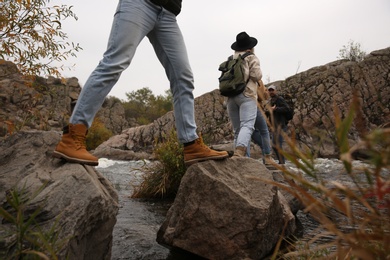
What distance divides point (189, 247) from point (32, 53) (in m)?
3.93

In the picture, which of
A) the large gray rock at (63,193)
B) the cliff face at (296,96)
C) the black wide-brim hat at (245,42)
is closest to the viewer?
the large gray rock at (63,193)

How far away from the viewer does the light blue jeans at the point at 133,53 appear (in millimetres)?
2359

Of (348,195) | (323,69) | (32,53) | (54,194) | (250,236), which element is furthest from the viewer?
(323,69)

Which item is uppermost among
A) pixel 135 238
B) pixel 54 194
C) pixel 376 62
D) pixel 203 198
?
pixel 376 62

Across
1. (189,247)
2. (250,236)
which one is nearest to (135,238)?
(189,247)

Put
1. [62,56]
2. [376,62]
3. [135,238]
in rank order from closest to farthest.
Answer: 1. [135,238]
2. [62,56]
3. [376,62]

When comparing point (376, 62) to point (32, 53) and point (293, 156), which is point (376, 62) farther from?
point (293, 156)

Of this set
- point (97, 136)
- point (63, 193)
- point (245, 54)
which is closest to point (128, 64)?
point (63, 193)

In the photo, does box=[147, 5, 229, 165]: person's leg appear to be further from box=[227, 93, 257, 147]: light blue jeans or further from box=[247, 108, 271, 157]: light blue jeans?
box=[247, 108, 271, 157]: light blue jeans

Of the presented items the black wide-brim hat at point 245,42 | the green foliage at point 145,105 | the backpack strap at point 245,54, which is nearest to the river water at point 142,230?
the backpack strap at point 245,54

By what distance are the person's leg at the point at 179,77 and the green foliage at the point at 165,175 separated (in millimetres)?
2664

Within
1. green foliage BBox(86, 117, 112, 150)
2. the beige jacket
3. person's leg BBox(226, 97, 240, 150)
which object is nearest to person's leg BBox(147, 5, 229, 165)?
the beige jacket

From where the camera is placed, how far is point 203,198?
9.14 feet

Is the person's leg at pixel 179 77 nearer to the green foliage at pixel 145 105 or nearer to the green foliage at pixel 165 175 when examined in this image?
the green foliage at pixel 165 175
